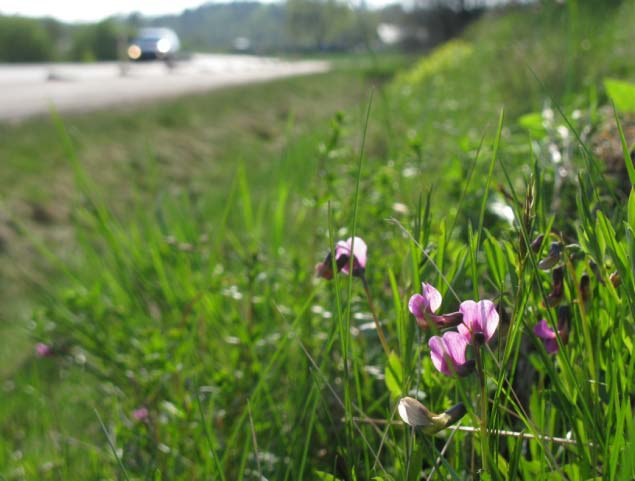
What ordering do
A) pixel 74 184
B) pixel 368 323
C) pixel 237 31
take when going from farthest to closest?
pixel 237 31 < pixel 74 184 < pixel 368 323

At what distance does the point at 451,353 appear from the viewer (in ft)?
2.00

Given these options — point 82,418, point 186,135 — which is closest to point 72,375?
point 82,418

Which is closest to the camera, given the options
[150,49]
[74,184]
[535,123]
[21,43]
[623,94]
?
[623,94]

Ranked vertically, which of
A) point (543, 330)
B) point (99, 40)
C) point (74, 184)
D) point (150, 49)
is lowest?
point (74, 184)

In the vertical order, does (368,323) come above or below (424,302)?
below

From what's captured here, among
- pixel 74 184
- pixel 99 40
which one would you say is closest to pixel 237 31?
pixel 99 40

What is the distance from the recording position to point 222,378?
1124 mm

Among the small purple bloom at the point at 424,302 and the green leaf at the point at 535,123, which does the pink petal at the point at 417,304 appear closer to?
the small purple bloom at the point at 424,302

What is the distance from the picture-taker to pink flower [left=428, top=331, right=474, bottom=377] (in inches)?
23.6

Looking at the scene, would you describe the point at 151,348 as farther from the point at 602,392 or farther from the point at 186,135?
the point at 186,135

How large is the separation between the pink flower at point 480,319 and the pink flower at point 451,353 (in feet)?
0.05

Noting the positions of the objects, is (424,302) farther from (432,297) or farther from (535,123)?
(535,123)

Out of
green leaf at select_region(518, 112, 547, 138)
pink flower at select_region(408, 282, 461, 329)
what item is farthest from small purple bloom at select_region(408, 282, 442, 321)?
green leaf at select_region(518, 112, 547, 138)

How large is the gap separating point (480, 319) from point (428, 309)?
0.06m
